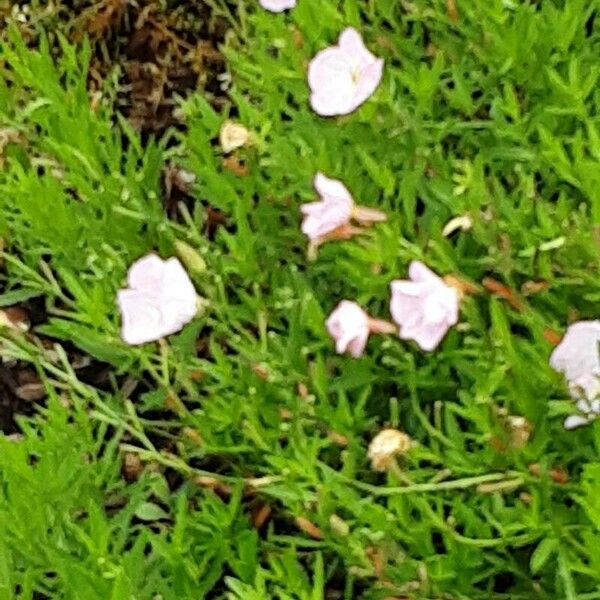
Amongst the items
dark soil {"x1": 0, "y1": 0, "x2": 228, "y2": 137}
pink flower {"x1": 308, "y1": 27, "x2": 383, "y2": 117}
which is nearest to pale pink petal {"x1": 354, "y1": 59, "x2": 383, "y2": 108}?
pink flower {"x1": 308, "y1": 27, "x2": 383, "y2": 117}

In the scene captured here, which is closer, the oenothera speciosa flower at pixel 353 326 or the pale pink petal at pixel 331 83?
the oenothera speciosa flower at pixel 353 326

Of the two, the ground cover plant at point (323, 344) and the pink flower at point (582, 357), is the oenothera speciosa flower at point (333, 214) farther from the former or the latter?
the pink flower at point (582, 357)

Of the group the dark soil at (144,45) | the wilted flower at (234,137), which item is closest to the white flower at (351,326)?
the wilted flower at (234,137)

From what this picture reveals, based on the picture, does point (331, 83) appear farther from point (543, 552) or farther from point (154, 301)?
point (543, 552)

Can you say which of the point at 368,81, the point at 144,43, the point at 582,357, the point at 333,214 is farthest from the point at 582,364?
the point at 144,43

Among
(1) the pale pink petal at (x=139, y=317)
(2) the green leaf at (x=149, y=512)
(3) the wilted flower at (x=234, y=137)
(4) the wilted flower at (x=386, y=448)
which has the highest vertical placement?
(3) the wilted flower at (x=234, y=137)

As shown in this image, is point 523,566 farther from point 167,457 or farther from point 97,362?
point 97,362

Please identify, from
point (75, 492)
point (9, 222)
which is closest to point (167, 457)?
point (75, 492)
